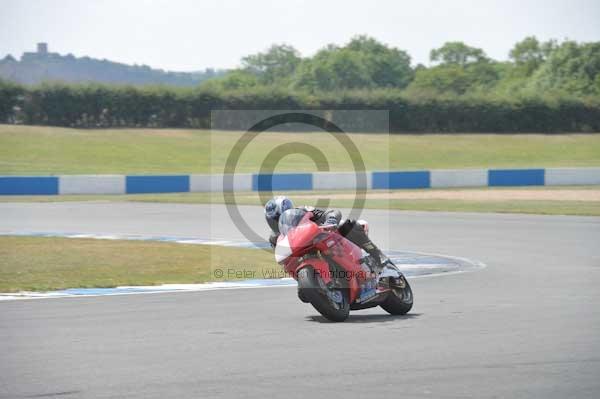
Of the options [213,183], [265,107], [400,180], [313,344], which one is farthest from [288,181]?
[313,344]

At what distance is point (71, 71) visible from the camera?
66.1 m

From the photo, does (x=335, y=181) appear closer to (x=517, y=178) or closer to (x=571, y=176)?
(x=517, y=178)

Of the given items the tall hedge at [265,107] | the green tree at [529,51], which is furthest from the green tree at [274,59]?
the tall hedge at [265,107]

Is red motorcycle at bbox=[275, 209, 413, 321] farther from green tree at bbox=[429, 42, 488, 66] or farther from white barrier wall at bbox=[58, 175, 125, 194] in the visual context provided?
green tree at bbox=[429, 42, 488, 66]

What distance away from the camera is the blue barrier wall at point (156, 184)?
32438 millimetres

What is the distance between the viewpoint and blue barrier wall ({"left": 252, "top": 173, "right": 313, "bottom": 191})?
110 feet

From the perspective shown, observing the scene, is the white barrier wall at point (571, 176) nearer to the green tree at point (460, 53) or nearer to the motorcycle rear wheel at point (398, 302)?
the motorcycle rear wheel at point (398, 302)

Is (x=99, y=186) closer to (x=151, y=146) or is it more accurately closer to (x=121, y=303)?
(x=151, y=146)

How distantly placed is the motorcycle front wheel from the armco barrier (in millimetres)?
23997

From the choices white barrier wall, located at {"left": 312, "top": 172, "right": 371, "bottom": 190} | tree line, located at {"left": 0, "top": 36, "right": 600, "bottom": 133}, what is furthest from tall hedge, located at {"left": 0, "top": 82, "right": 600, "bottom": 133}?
white barrier wall, located at {"left": 312, "top": 172, "right": 371, "bottom": 190}

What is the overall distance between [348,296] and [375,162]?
37.1 m

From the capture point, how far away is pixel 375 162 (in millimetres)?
45844

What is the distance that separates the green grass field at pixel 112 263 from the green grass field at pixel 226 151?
897 inches

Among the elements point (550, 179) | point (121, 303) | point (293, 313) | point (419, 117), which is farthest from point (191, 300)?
point (419, 117)
